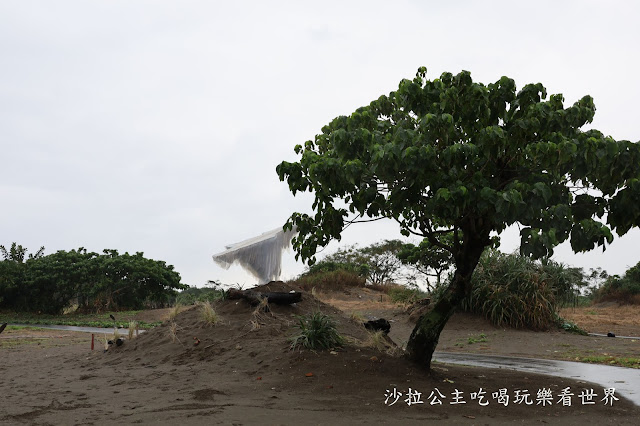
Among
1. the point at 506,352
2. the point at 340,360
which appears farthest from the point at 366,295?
the point at 340,360

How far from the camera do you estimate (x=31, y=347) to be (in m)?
16.6

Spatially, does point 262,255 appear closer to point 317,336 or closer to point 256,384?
point 317,336

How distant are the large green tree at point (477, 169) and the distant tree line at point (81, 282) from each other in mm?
29222

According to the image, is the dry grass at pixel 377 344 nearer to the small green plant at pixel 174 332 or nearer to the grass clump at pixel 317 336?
the grass clump at pixel 317 336

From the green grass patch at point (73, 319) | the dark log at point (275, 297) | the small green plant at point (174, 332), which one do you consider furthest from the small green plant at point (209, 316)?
the green grass patch at point (73, 319)

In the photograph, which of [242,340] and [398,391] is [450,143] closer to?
[398,391]

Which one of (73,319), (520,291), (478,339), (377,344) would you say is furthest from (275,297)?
(73,319)

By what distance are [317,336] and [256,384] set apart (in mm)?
1785

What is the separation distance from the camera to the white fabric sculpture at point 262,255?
1468cm

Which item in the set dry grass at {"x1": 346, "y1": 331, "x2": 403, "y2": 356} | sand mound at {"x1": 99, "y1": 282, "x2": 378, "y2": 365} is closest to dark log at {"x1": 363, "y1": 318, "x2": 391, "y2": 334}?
sand mound at {"x1": 99, "y1": 282, "x2": 378, "y2": 365}

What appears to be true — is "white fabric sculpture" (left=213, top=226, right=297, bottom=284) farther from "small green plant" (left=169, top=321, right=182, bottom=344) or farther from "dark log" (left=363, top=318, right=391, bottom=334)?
"dark log" (left=363, top=318, right=391, bottom=334)

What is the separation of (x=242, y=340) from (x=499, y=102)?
6.40m

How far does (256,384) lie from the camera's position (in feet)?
29.0

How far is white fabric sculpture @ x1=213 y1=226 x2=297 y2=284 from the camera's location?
14.7 m
